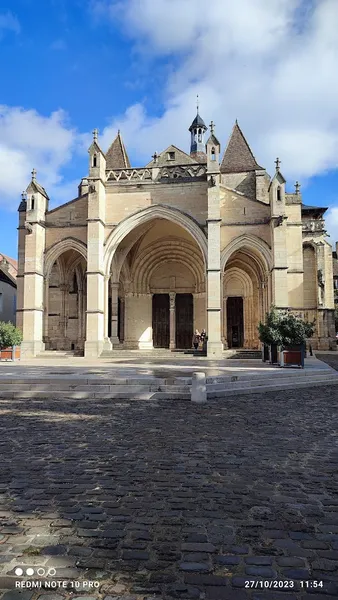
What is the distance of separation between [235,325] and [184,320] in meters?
3.67

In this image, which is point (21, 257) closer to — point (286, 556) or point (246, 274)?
point (246, 274)

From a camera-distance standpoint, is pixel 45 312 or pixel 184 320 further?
pixel 184 320

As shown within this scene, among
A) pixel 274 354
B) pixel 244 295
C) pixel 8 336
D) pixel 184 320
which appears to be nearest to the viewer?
pixel 274 354

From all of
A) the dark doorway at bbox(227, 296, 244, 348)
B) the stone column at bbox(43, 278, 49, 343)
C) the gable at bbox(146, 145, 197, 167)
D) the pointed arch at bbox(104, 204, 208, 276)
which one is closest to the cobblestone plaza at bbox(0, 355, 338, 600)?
the pointed arch at bbox(104, 204, 208, 276)

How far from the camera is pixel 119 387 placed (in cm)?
956

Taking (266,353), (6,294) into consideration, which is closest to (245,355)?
(266,353)

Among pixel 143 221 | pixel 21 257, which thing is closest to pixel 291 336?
pixel 143 221

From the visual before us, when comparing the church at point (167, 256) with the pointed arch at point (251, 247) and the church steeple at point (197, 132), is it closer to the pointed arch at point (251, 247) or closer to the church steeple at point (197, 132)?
the pointed arch at point (251, 247)

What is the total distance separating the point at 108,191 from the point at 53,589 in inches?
887

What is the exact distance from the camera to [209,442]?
5.34 metres

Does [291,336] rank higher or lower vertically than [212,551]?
higher

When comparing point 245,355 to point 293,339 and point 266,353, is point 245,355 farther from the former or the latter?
point 293,339

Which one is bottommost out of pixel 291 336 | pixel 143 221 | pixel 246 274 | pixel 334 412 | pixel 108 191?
pixel 334 412

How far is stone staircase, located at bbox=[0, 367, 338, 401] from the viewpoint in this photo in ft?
30.3
